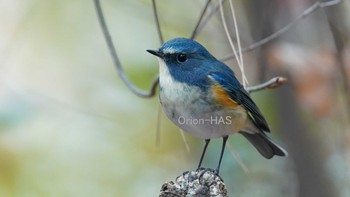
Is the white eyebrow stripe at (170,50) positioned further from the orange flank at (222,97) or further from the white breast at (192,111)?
the orange flank at (222,97)

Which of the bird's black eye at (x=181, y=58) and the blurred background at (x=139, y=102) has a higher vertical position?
the blurred background at (x=139, y=102)

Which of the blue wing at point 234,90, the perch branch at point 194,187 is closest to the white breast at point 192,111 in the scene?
the blue wing at point 234,90

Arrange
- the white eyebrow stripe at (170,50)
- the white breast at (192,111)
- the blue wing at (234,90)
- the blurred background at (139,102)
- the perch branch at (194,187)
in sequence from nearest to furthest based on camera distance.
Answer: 1. the perch branch at (194,187)
2. the white breast at (192,111)
3. the white eyebrow stripe at (170,50)
4. the blue wing at (234,90)
5. the blurred background at (139,102)

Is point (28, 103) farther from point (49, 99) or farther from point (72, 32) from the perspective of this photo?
point (72, 32)

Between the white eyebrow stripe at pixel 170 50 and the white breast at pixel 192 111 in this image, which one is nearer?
the white breast at pixel 192 111

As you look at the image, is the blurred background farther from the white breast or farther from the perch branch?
the perch branch

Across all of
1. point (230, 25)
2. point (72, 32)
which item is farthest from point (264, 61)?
point (72, 32)

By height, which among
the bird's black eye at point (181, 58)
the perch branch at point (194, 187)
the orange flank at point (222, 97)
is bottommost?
the perch branch at point (194, 187)

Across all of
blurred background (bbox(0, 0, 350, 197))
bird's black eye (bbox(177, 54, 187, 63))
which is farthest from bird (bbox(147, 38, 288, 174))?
blurred background (bbox(0, 0, 350, 197))
